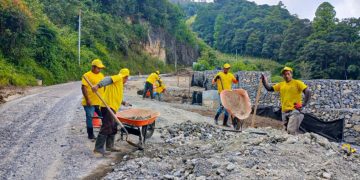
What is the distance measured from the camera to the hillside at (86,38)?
21.9 m

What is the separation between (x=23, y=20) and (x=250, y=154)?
19.2 m

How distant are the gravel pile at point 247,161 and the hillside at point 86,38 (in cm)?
1442

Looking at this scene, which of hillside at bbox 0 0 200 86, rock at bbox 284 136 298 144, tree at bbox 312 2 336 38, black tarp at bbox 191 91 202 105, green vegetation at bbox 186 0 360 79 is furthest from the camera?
tree at bbox 312 2 336 38

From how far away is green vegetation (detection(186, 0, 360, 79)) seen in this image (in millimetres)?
41219

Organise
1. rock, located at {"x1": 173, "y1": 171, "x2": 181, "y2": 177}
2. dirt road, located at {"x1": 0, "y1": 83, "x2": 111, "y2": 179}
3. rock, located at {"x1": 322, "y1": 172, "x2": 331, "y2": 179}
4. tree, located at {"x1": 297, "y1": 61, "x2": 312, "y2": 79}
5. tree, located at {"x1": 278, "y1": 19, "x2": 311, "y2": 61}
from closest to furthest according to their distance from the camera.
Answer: rock, located at {"x1": 322, "y1": 172, "x2": 331, "y2": 179}
rock, located at {"x1": 173, "y1": 171, "x2": 181, "y2": 177}
dirt road, located at {"x1": 0, "y1": 83, "x2": 111, "y2": 179}
tree, located at {"x1": 297, "y1": 61, "x2": 312, "y2": 79}
tree, located at {"x1": 278, "y1": 19, "x2": 311, "y2": 61}

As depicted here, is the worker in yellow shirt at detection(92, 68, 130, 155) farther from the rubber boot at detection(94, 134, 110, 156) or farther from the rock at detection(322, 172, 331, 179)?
the rock at detection(322, 172, 331, 179)

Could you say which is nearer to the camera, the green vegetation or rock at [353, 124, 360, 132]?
rock at [353, 124, 360, 132]

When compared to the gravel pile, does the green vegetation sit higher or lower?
higher

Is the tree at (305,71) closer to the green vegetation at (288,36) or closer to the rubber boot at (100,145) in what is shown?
the green vegetation at (288,36)

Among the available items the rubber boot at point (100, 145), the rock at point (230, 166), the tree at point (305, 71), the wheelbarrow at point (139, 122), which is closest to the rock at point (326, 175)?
the rock at point (230, 166)

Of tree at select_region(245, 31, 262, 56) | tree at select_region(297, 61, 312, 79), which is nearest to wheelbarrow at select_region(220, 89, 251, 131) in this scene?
tree at select_region(297, 61, 312, 79)

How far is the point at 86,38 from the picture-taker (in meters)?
37.3

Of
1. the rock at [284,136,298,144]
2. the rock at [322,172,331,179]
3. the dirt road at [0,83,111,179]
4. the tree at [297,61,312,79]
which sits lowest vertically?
the dirt road at [0,83,111,179]

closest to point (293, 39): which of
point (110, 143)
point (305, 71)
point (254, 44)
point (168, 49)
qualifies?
point (254, 44)
